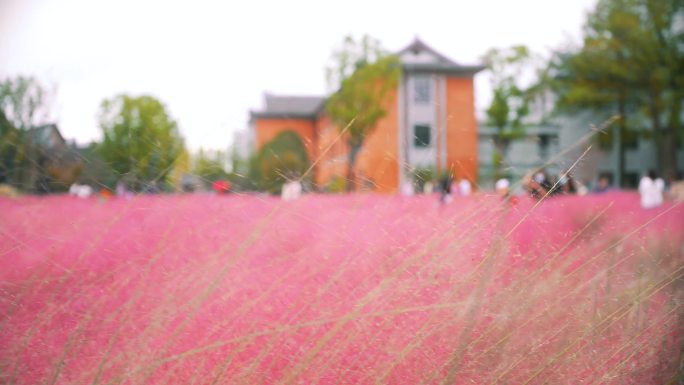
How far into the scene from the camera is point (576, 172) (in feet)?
5.32

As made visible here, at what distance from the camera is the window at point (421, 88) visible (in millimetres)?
29609

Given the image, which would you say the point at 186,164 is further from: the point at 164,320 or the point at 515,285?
the point at 515,285

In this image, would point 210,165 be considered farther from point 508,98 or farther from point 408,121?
point 508,98

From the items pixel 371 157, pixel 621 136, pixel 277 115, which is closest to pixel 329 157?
pixel 371 157

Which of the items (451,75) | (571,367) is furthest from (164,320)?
(451,75)

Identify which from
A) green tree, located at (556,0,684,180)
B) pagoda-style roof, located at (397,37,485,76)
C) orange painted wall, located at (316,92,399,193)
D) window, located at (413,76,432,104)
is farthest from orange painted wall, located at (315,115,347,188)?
window, located at (413,76,432,104)

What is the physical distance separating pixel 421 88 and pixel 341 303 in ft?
95.9

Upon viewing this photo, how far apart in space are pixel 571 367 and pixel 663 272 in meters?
0.56

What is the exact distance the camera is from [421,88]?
2972 centimetres

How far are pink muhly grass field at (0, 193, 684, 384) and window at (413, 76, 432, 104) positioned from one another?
1122 inches

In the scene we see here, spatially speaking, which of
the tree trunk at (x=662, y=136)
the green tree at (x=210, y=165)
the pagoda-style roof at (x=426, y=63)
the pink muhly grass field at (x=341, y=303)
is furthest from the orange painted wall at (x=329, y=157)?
the pagoda-style roof at (x=426, y=63)

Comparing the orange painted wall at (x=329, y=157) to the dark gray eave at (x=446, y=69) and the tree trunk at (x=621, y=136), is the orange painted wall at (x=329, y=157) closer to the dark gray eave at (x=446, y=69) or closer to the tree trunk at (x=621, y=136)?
the dark gray eave at (x=446, y=69)

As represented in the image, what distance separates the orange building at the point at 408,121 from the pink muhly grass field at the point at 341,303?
18 centimetres

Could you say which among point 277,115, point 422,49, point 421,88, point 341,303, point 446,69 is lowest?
point 341,303
